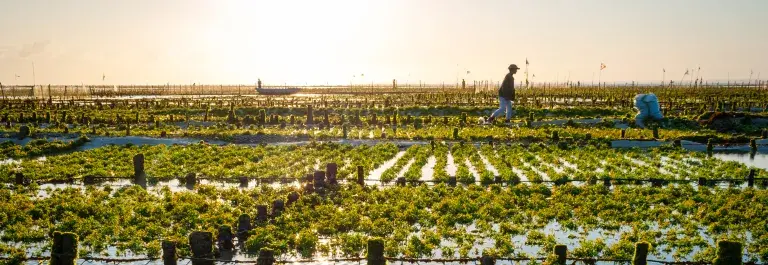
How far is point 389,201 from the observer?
1788cm

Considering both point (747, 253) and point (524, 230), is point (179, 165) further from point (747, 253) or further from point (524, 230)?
point (747, 253)

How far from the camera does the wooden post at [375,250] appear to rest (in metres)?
9.60

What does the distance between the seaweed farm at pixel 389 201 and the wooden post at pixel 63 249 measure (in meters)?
0.03

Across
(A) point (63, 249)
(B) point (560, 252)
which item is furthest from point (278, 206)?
(B) point (560, 252)

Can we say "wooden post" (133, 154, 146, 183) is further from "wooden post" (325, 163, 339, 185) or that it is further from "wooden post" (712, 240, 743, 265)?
"wooden post" (712, 240, 743, 265)

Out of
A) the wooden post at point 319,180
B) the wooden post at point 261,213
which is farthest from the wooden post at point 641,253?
the wooden post at point 319,180

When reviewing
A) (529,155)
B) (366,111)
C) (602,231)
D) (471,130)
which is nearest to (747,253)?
(602,231)

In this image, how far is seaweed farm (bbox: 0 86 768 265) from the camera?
509 inches

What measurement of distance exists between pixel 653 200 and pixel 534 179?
4.65 meters

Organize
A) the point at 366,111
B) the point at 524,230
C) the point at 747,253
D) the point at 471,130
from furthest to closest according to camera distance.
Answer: the point at 366,111, the point at 471,130, the point at 524,230, the point at 747,253

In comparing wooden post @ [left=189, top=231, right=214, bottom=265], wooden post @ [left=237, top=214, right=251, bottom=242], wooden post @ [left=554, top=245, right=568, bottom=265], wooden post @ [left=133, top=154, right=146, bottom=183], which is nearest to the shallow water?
wooden post @ [left=554, top=245, right=568, bottom=265]

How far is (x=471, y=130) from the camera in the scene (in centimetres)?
4131

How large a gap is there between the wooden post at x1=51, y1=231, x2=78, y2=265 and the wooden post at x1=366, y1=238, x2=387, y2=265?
556cm

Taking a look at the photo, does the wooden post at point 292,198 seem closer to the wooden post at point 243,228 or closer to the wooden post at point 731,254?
the wooden post at point 243,228
